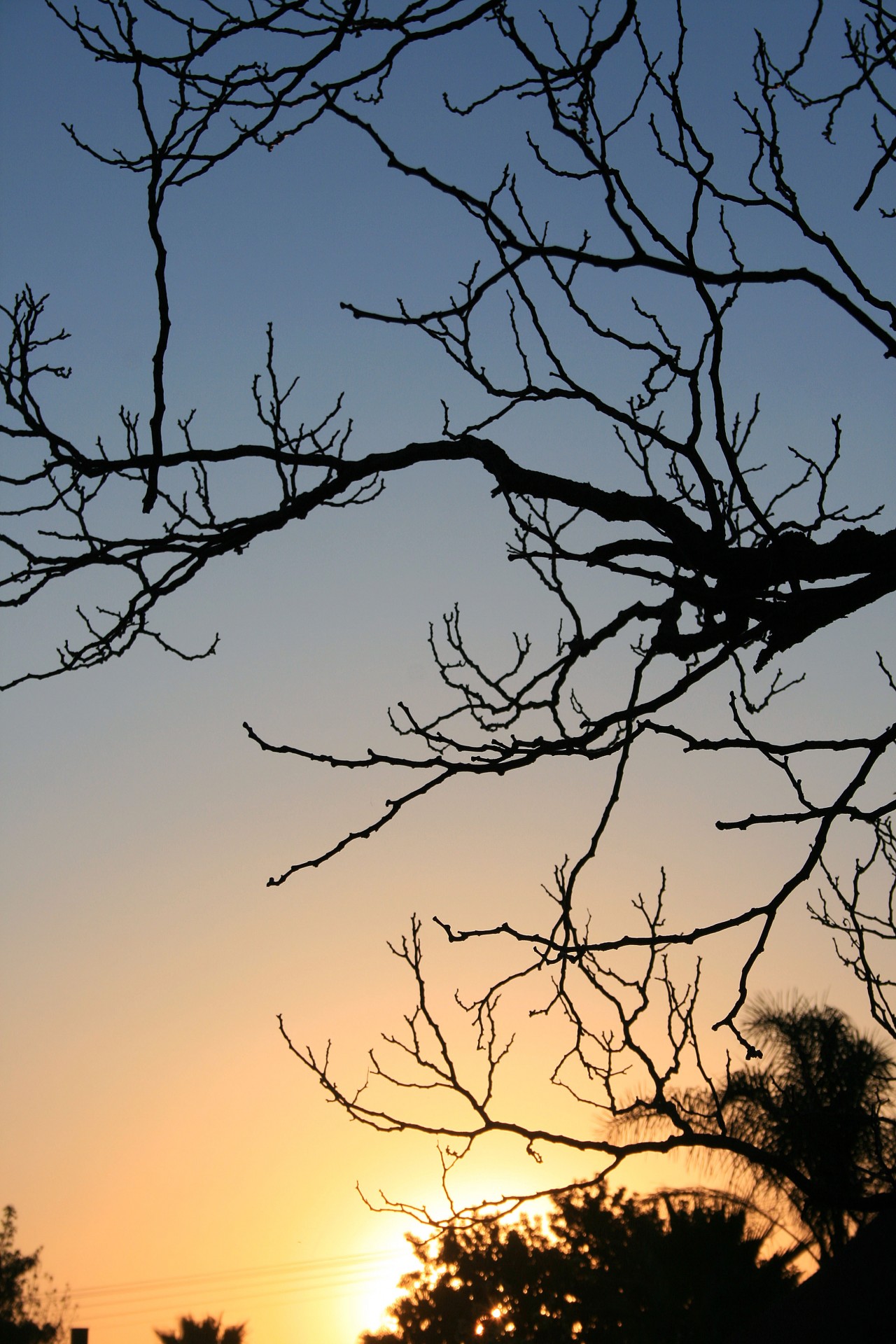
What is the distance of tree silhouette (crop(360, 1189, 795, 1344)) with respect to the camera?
19.0 metres

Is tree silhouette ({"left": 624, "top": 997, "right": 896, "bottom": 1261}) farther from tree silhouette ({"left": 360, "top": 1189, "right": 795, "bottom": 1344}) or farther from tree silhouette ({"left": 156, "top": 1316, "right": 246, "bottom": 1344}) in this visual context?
tree silhouette ({"left": 156, "top": 1316, "right": 246, "bottom": 1344})

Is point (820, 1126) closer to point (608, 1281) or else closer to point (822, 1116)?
point (822, 1116)

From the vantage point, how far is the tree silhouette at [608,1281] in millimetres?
19047

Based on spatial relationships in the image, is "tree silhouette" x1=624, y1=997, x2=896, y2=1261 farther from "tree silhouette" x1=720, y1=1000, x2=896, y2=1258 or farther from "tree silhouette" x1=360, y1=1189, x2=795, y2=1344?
"tree silhouette" x1=360, y1=1189, x2=795, y2=1344

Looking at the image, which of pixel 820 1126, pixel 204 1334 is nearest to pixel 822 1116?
pixel 820 1126

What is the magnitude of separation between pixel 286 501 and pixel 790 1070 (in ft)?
49.1

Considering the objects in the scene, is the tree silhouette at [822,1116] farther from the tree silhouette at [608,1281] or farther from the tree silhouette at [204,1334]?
the tree silhouette at [204,1334]

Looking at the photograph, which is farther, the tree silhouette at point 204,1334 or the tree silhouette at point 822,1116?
the tree silhouette at point 204,1334

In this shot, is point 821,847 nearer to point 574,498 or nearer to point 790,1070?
point 574,498

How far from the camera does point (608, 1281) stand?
2103cm

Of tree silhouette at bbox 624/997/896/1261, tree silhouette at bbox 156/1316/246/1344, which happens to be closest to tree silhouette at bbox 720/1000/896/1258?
tree silhouette at bbox 624/997/896/1261

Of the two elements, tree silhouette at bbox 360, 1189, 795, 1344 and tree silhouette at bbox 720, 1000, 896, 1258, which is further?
tree silhouette at bbox 360, 1189, 795, 1344

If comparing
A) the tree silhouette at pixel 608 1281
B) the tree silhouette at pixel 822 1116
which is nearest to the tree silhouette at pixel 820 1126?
A: the tree silhouette at pixel 822 1116

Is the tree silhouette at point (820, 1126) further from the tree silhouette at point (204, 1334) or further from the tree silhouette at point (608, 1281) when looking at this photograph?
the tree silhouette at point (204, 1334)
